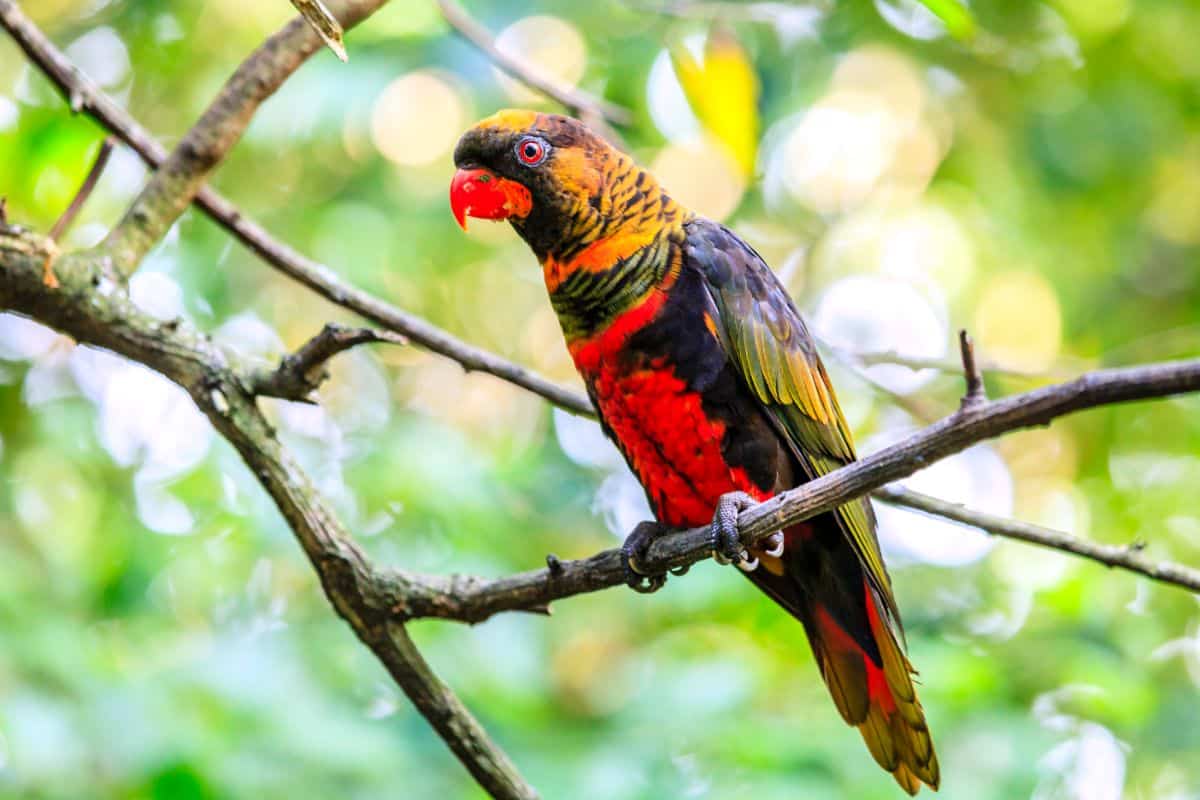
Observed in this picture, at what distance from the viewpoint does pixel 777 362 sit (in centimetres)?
371

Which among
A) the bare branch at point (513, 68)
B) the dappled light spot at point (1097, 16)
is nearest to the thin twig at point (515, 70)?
the bare branch at point (513, 68)

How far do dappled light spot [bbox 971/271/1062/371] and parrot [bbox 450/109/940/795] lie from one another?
17.6ft

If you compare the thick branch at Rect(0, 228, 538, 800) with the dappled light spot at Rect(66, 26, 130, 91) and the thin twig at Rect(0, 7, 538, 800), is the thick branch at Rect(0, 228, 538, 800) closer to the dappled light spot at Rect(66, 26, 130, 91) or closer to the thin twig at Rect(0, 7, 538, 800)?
the thin twig at Rect(0, 7, 538, 800)

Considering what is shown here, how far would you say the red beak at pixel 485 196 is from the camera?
3.86 metres

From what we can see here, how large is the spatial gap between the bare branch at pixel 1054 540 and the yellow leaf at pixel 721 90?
54.0 inches

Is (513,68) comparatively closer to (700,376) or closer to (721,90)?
(721,90)

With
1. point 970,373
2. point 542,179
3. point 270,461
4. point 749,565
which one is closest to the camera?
point 970,373

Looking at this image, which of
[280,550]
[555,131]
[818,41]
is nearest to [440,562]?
[280,550]

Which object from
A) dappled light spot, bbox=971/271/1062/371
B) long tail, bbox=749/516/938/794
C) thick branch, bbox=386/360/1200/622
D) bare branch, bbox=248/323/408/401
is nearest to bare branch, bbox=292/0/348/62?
bare branch, bbox=248/323/408/401

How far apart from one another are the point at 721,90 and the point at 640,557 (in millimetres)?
1707

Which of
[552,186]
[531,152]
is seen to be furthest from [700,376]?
[531,152]

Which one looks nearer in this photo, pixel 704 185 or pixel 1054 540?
pixel 1054 540

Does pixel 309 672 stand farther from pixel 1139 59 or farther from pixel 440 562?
pixel 1139 59

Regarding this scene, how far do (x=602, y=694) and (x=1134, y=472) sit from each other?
440 cm
